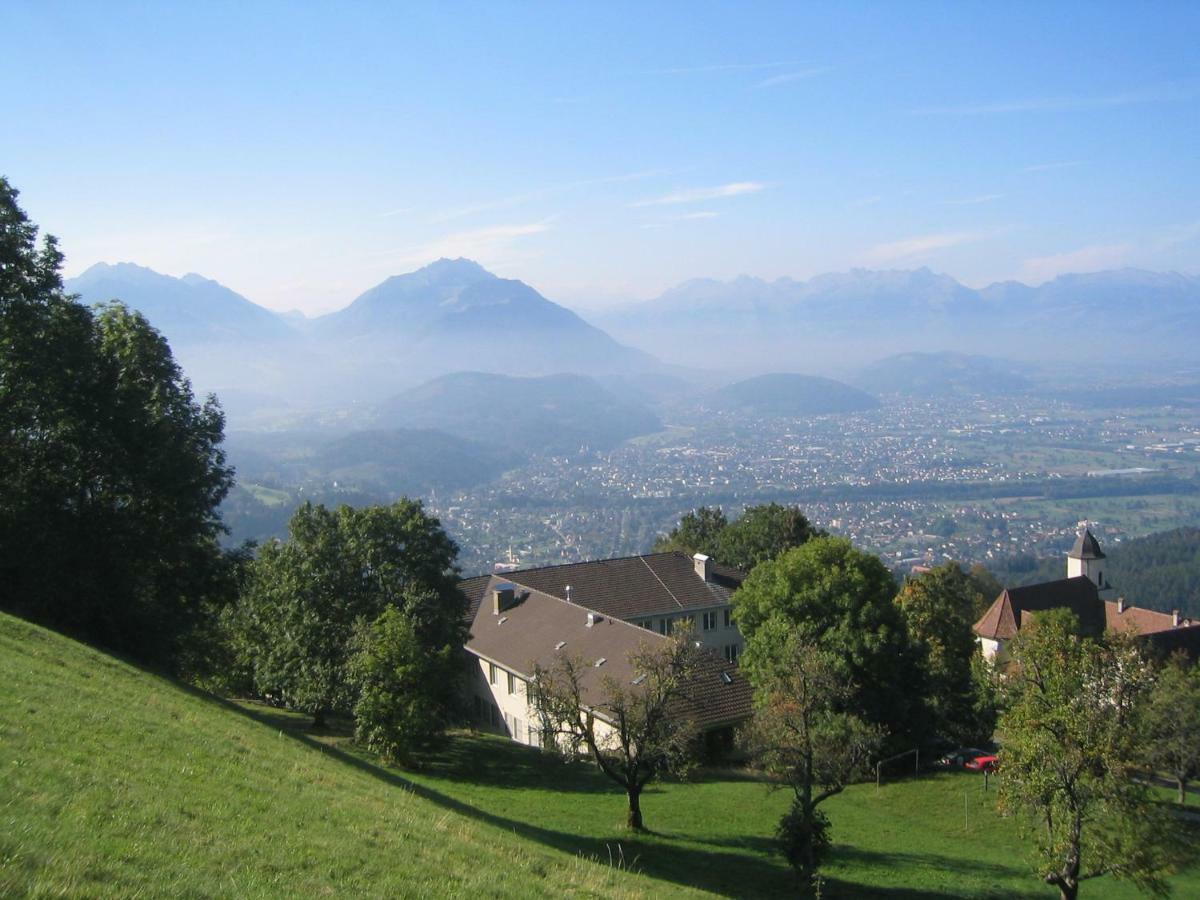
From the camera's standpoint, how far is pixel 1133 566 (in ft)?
384

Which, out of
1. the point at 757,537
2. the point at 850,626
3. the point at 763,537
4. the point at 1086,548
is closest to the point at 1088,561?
the point at 1086,548

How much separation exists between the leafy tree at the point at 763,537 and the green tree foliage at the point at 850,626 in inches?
879

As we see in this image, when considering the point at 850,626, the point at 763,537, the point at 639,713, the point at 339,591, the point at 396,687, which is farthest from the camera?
the point at 763,537

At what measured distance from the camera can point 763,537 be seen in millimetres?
59438

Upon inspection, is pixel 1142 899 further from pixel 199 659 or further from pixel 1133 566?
pixel 1133 566

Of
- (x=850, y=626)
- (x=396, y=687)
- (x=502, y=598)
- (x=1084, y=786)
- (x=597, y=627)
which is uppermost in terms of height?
(x=1084, y=786)

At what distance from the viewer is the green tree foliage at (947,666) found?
37.5 m

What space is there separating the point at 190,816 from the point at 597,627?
3031cm

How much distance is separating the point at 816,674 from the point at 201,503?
17.3 metres

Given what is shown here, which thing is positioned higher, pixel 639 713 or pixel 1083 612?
pixel 639 713

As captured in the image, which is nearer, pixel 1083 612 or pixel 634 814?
pixel 634 814

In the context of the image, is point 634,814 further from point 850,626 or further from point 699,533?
point 699,533

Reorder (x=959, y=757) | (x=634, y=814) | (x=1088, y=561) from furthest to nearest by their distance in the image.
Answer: (x=1088, y=561), (x=959, y=757), (x=634, y=814)

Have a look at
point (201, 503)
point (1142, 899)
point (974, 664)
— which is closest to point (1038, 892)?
point (1142, 899)
